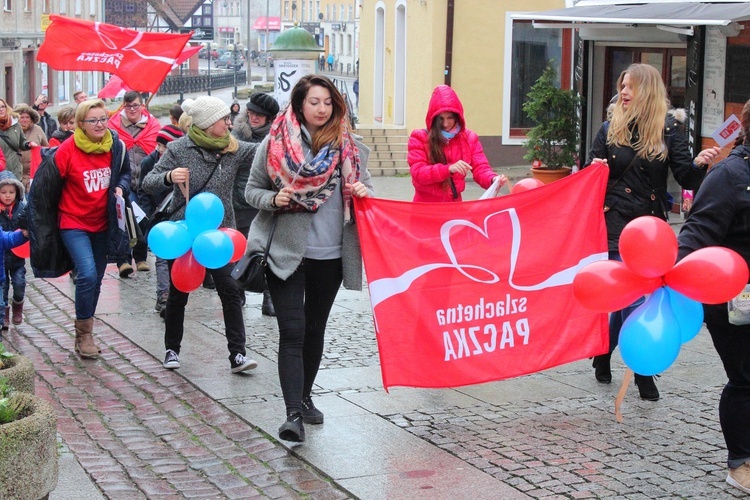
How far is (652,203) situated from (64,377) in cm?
395

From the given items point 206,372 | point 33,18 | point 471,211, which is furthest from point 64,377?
point 33,18

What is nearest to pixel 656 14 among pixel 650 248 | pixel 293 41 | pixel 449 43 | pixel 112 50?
pixel 112 50

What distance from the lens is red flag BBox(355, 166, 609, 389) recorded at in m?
6.45

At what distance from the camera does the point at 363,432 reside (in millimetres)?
6297

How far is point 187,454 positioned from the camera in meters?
6.12

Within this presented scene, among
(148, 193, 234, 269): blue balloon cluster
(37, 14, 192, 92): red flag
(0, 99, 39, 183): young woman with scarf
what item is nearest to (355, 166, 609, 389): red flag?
(148, 193, 234, 269): blue balloon cluster

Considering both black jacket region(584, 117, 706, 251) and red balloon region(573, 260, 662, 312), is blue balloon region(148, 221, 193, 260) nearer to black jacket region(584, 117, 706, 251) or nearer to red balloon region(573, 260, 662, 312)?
black jacket region(584, 117, 706, 251)

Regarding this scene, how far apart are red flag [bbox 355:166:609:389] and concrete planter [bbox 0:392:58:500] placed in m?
1.99

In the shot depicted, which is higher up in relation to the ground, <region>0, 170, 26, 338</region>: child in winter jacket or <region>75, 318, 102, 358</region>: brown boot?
<region>0, 170, 26, 338</region>: child in winter jacket

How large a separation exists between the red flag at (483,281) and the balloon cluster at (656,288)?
1246 millimetres

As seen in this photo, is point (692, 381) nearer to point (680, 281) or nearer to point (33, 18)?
point (680, 281)

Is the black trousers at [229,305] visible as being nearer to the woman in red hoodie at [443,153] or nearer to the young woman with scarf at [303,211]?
the woman in red hoodie at [443,153]

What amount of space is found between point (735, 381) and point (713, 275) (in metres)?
0.61

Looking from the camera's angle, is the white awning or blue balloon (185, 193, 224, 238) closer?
blue balloon (185, 193, 224, 238)
